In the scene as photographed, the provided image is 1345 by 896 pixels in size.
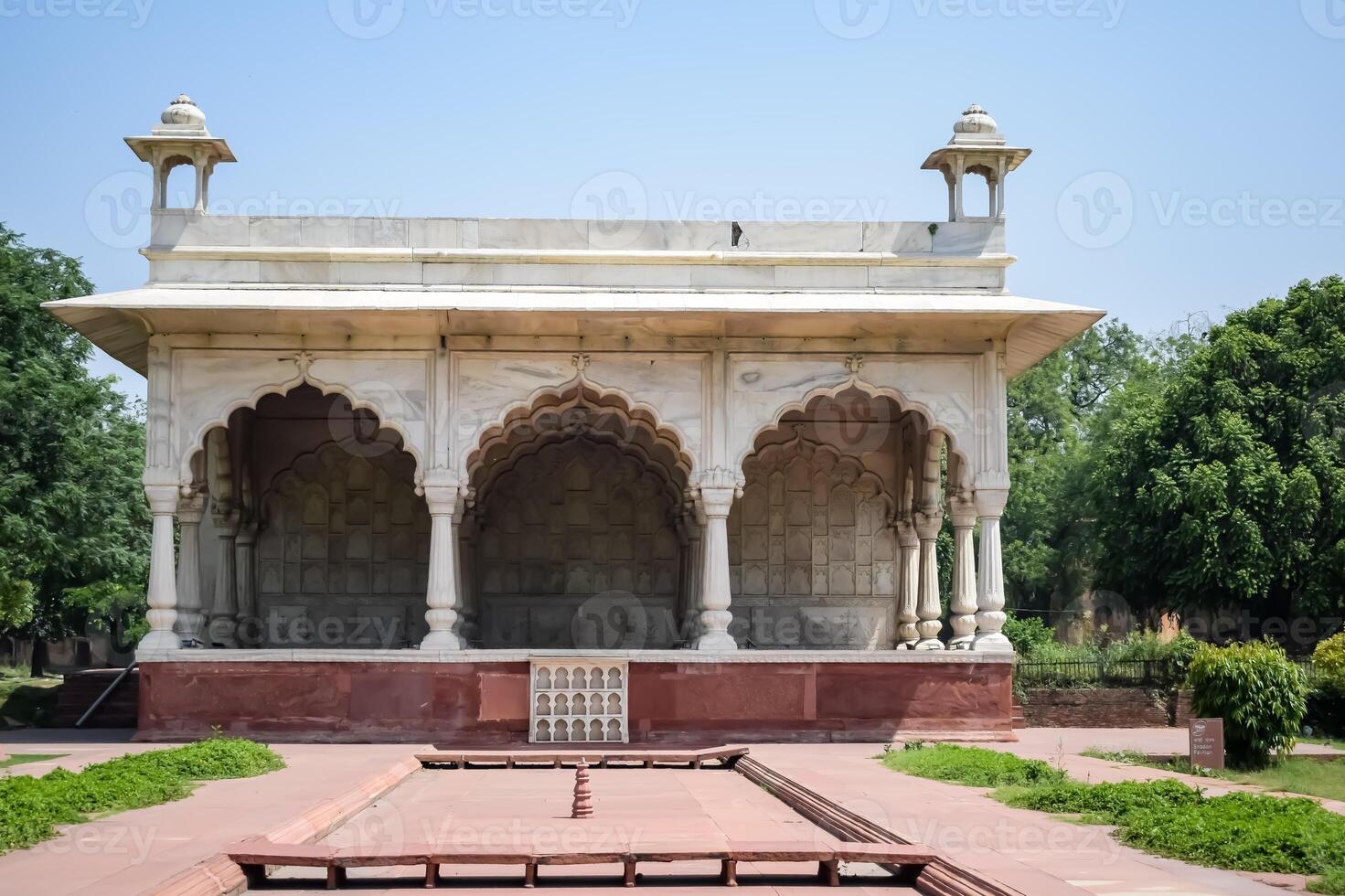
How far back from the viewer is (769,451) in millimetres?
21688

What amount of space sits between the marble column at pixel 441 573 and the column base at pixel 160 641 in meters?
2.83

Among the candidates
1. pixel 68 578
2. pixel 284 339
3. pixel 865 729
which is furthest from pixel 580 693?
pixel 68 578

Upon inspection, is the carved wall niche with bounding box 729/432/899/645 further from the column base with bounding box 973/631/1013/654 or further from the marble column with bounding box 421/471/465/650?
the marble column with bounding box 421/471/465/650

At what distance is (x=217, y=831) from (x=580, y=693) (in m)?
8.17

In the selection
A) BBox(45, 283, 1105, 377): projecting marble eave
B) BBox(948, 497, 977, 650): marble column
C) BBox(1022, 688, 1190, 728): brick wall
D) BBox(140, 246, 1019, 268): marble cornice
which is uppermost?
BBox(140, 246, 1019, 268): marble cornice

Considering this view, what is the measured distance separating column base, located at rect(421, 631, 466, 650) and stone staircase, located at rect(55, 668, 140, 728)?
4966 mm

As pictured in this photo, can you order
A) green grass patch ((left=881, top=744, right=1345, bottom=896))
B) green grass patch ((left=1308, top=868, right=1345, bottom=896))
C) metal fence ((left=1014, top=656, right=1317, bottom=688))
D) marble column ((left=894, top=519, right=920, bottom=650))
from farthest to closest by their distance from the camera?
metal fence ((left=1014, top=656, right=1317, bottom=688))
marble column ((left=894, top=519, right=920, bottom=650))
green grass patch ((left=881, top=744, right=1345, bottom=896))
green grass patch ((left=1308, top=868, right=1345, bottom=896))

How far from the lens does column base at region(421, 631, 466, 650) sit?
1672cm

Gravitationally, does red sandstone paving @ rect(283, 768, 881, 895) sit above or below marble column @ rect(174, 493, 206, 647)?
below

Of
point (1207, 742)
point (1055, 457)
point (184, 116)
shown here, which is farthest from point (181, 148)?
point (1055, 457)

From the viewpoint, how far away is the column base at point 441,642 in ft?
54.9

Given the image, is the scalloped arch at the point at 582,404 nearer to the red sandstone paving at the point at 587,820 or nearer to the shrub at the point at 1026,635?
the red sandstone paving at the point at 587,820

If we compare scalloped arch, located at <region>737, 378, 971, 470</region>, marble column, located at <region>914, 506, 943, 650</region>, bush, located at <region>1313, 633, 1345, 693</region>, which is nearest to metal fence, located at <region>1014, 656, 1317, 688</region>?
bush, located at <region>1313, 633, 1345, 693</region>

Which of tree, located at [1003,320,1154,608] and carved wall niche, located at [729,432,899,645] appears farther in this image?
tree, located at [1003,320,1154,608]
